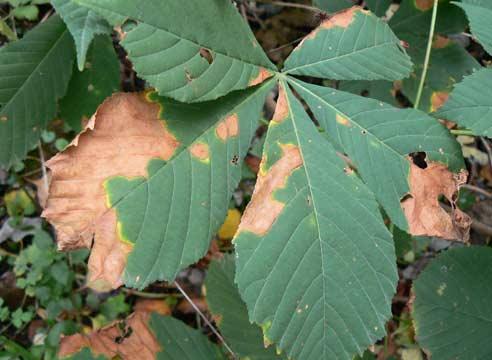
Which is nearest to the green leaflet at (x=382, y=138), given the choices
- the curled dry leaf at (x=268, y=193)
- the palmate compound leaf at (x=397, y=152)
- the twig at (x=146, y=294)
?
the palmate compound leaf at (x=397, y=152)

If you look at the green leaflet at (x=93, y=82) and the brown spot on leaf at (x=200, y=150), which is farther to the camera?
the green leaflet at (x=93, y=82)

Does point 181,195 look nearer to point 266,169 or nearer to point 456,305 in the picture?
point 266,169

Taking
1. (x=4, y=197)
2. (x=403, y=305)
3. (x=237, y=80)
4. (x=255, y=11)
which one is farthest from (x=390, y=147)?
(x=4, y=197)

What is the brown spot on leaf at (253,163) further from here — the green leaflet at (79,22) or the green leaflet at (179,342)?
the green leaflet at (79,22)

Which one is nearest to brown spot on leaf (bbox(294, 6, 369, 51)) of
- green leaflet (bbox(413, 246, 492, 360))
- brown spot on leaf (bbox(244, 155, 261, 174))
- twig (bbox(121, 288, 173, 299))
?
green leaflet (bbox(413, 246, 492, 360))

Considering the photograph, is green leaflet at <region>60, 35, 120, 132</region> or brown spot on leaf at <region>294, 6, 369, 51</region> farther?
green leaflet at <region>60, 35, 120, 132</region>

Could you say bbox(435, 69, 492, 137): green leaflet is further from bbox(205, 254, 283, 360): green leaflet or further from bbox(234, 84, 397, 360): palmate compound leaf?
bbox(205, 254, 283, 360): green leaflet
